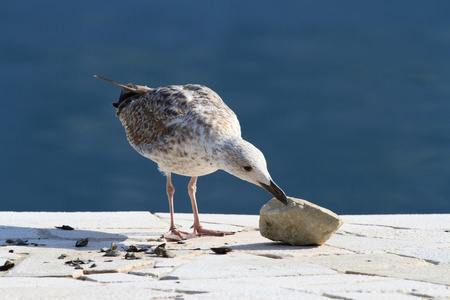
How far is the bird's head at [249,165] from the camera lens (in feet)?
16.0

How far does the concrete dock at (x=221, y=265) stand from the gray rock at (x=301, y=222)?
4.6 inches

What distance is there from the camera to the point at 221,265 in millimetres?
3992

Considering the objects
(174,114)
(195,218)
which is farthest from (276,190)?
(174,114)

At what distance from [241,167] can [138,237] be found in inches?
63.4

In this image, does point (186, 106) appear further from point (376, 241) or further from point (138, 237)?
point (376, 241)

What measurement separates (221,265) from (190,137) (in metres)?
1.87

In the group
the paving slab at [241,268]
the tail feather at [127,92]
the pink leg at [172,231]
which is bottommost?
the paving slab at [241,268]

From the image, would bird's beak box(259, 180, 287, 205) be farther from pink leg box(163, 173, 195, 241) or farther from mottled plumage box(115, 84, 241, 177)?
pink leg box(163, 173, 195, 241)

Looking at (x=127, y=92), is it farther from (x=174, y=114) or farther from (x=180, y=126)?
(x=180, y=126)

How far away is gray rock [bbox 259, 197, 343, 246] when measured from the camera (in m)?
5.08

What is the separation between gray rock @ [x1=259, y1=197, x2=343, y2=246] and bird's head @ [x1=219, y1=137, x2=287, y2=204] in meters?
0.20

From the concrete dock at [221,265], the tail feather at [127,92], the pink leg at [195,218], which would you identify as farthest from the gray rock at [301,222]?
the tail feather at [127,92]

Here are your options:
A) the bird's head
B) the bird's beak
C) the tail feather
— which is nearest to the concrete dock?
the bird's beak

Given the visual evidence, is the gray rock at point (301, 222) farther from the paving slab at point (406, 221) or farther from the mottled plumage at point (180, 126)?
the paving slab at point (406, 221)
